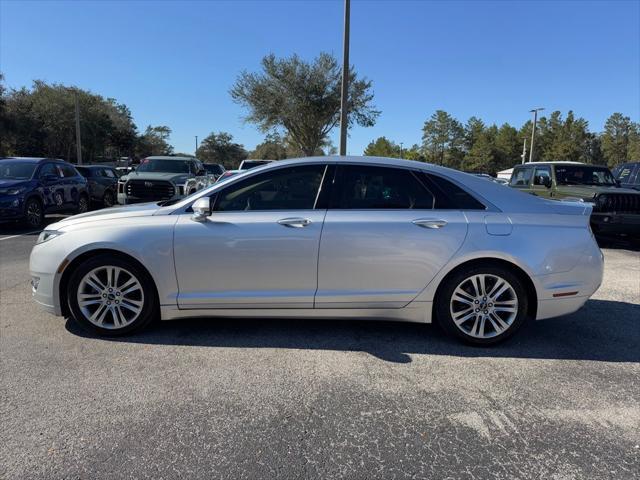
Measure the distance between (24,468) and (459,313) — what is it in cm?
318

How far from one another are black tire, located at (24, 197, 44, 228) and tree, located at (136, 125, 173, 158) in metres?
57.6

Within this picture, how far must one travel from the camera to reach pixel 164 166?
45.2ft

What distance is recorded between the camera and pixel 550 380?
3.40m

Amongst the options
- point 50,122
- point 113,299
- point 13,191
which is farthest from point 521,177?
point 50,122

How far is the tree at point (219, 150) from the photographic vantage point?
93.1 meters

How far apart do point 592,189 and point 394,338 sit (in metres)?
7.62

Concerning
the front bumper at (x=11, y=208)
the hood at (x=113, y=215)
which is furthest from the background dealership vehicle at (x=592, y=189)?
the front bumper at (x=11, y=208)

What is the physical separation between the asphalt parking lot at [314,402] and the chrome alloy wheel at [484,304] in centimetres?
21

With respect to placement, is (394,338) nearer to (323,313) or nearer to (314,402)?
(323,313)

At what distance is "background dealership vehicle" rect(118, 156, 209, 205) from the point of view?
1220cm

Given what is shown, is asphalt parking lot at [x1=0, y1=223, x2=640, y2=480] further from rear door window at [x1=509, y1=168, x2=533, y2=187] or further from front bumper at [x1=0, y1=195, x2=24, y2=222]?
rear door window at [x1=509, y1=168, x2=533, y2=187]

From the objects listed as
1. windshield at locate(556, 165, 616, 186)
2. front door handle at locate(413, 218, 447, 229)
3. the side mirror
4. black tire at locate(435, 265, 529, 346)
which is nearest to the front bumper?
the side mirror

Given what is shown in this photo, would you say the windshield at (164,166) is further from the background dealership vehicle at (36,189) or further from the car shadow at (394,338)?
the car shadow at (394,338)

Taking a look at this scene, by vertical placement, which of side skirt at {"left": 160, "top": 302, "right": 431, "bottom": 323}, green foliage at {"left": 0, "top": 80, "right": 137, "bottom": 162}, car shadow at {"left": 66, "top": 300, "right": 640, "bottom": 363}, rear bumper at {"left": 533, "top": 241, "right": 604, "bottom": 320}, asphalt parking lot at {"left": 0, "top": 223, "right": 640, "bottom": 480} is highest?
green foliage at {"left": 0, "top": 80, "right": 137, "bottom": 162}
